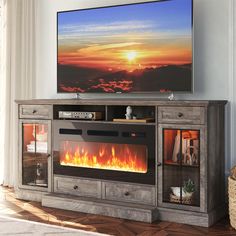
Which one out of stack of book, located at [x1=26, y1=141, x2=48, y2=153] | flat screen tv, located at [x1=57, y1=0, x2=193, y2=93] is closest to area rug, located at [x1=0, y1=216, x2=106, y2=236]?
stack of book, located at [x1=26, y1=141, x2=48, y2=153]

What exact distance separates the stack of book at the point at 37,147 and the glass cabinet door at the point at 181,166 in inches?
→ 48.6

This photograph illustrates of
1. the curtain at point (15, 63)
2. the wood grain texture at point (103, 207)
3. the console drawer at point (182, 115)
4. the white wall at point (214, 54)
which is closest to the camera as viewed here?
the console drawer at point (182, 115)

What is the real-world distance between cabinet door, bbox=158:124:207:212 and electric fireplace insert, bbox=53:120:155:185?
0.11 meters

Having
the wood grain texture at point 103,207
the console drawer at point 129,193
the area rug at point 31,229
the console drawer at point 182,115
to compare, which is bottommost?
the area rug at point 31,229

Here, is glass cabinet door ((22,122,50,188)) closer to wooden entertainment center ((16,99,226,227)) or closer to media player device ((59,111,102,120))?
wooden entertainment center ((16,99,226,227))

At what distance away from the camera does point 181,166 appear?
11.7 ft

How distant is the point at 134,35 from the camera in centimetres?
407

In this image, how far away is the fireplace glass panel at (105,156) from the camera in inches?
149

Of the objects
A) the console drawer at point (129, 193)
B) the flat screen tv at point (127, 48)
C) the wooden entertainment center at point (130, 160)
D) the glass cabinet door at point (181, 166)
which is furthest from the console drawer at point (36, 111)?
the glass cabinet door at point (181, 166)

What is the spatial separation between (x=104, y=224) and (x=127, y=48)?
1633 mm

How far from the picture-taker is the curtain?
488cm

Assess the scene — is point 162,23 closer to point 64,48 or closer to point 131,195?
point 64,48

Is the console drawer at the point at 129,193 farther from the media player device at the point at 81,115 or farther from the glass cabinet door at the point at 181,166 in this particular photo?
the media player device at the point at 81,115

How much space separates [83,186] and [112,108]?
0.76m
